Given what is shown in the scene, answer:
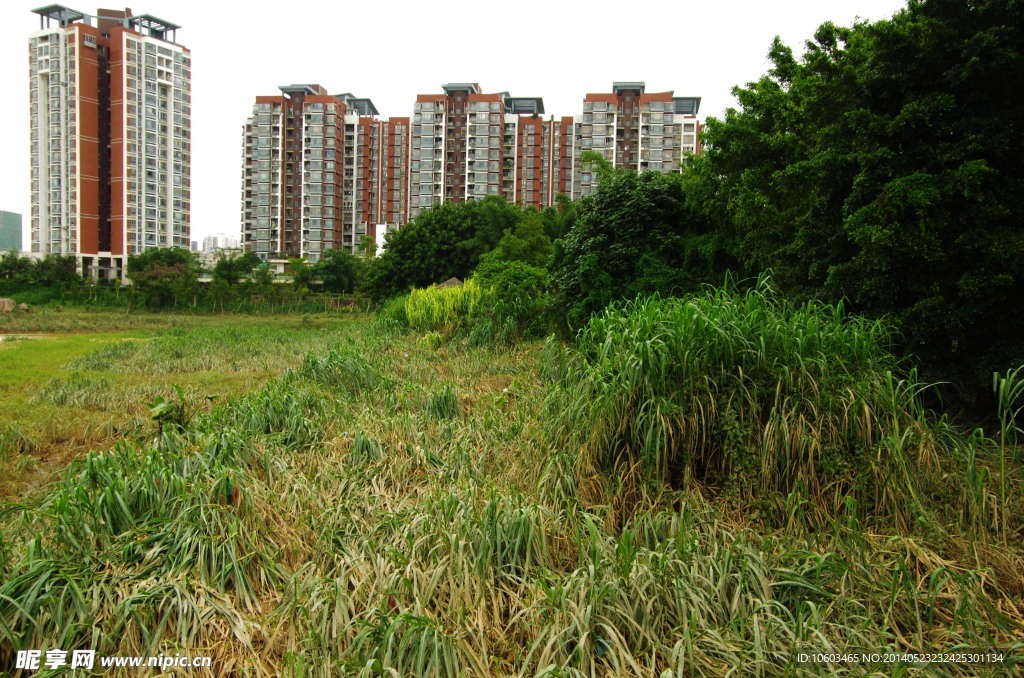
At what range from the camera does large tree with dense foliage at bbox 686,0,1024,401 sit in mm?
3693

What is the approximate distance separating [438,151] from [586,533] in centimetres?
4957

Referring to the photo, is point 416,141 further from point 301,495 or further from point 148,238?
point 301,495

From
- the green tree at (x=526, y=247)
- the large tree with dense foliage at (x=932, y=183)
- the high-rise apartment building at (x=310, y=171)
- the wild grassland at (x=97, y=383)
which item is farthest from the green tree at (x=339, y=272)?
the large tree with dense foliage at (x=932, y=183)

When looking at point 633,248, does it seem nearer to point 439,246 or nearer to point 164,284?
point 439,246

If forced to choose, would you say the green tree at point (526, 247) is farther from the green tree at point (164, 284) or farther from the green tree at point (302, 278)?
the green tree at point (164, 284)

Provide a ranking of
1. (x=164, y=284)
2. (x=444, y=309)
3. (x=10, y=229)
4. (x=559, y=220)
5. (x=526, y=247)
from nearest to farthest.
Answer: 1. (x=444, y=309)
2. (x=526, y=247)
3. (x=559, y=220)
4. (x=164, y=284)
5. (x=10, y=229)

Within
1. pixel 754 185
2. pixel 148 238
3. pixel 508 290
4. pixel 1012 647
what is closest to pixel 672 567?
pixel 1012 647

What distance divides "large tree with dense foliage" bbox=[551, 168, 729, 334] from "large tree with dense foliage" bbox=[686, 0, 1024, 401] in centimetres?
203

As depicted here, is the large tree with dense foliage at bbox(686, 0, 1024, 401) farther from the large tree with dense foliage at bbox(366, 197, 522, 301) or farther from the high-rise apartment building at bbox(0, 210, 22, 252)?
the high-rise apartment building at bbox(0, 210, 22, 252)

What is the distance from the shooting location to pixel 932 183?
12.5ft

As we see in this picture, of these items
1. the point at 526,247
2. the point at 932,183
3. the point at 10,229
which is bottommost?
the point at 932,183

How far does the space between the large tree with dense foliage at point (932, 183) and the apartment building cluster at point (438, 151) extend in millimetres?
44320

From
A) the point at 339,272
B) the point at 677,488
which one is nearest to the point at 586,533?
the point at 677,488

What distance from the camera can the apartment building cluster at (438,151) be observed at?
158ft
